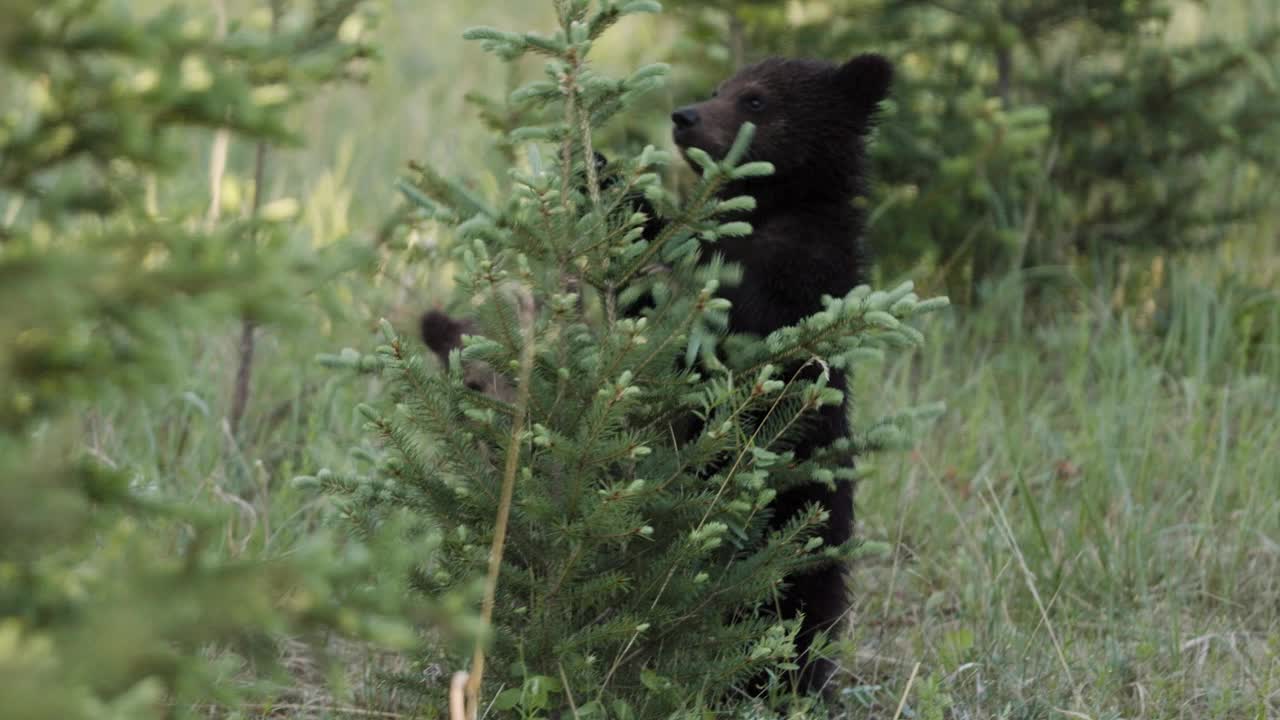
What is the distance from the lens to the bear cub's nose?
13.2 ft

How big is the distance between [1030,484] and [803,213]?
1.57 metres

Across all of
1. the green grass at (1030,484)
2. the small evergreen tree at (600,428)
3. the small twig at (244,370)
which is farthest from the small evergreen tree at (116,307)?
the small twig at (244,370)

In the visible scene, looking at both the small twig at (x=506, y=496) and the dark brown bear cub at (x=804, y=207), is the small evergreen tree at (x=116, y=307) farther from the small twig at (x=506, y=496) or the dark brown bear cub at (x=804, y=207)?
the dark brown bear cub at (x=804, y=207)

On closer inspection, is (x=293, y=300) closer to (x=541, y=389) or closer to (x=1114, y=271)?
(x=541, y=389)

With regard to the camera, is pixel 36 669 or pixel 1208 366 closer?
pixel 36 669

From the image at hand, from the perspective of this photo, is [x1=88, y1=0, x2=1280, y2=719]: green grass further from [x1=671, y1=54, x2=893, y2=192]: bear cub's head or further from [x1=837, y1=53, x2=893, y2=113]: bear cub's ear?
[x1=837, y1=53, x2=893, y2=113]: bear cub's ear

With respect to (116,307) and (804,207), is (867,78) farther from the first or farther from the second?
(116,307)

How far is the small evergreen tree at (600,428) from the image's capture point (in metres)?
Answer: 2.74

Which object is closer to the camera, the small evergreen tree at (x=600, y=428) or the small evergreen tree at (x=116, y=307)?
the small evergreen tree at (x=116, y=307)

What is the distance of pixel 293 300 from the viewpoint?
1625 mm

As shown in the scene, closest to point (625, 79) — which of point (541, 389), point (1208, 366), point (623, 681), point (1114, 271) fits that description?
point (541, 389)

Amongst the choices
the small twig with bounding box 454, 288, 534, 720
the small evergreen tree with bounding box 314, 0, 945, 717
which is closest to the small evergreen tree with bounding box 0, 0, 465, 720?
the small twig with bounding box 454, 288, 534, 720

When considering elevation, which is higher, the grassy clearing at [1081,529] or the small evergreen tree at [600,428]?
the small evergreen tree at [600,428]

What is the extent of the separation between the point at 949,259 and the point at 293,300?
4.97 metres
